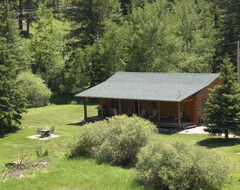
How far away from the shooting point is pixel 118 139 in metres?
21.0

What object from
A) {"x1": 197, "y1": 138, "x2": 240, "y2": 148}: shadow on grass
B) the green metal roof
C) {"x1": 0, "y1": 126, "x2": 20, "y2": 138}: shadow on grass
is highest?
the green metal roof

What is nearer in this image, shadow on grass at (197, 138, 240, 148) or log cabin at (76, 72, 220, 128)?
shadow on grass at (197, 138, 240, 148)

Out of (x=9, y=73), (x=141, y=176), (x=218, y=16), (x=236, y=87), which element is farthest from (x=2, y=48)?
(x=218, y=16)

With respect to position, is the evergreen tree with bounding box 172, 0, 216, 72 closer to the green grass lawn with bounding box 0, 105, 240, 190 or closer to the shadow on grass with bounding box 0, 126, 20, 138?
the green grass lawn with bounding box 0, 105, 240, 190

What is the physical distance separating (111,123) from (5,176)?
18.0ft

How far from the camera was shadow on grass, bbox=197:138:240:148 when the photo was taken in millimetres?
27625

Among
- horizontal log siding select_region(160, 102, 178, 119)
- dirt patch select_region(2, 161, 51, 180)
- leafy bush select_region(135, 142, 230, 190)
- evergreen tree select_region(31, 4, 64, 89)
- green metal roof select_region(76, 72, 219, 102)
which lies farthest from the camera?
evergreen tree select_region(31, 4, 64, 89)

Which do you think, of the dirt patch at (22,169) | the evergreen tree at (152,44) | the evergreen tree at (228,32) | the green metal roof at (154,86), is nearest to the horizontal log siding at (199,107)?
the green metal roof at (154,86)

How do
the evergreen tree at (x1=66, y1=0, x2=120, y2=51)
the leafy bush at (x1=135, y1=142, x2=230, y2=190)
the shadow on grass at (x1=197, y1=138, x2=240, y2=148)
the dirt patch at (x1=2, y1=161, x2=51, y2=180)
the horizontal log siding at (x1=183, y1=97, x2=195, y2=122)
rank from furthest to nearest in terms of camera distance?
the evergreen tree at (x1=66, y1=0, x2=120, y2=51), the horizontal log siding at (x1=183, y1=97, x2=195, y2=122), the shadow on grass at (x1=197, y1=138, x2=240, y2=148), the dirt patch at (x1=2, y1=161, x2=51, y2=180), the leafy bush at (x1=135, y1=142, x2=230, y2=190)

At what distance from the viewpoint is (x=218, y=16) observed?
202ft

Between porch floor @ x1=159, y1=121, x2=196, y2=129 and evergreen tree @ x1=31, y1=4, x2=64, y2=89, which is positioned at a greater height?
evergreen tree @ x1=31, y1=4, x2=64, y2=89

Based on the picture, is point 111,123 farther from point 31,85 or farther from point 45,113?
point 31,85

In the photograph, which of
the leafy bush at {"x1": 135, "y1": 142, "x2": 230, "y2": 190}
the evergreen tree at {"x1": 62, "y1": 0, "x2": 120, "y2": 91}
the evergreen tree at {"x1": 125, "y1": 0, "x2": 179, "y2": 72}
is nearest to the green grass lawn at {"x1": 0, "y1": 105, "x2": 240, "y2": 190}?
the leafy bush at {"x1": 135, "y1": 142, "x2": 230, "y2": 190}

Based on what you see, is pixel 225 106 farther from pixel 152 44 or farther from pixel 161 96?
pixel 152 44
